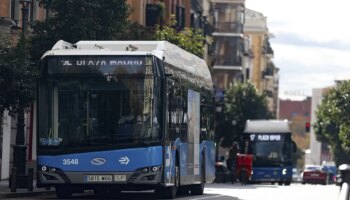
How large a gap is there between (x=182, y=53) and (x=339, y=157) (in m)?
87.2

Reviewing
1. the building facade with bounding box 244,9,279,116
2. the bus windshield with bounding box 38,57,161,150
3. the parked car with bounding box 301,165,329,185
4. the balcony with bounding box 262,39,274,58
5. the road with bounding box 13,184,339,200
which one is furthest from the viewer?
the balcony with bounding box 262,39,274,58

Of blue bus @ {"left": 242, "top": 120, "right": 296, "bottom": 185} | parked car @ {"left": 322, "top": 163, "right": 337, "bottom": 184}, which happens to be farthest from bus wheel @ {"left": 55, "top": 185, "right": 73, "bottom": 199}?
parked car @ {"left": 322, "top": 163, "right": 337, "bottom": 184}

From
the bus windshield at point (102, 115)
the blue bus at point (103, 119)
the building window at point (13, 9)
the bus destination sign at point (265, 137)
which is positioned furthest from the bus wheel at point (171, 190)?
the bus destination sign at point (265, 137)

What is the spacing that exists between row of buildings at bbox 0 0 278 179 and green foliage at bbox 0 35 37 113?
6.57ft

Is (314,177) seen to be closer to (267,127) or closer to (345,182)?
(267,127)

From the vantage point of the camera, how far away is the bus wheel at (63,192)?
3044 cm

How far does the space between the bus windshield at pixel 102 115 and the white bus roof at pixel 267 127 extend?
4085 cm

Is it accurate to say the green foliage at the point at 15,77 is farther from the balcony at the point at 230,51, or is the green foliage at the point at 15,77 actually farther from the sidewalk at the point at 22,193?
the balcony at the point at 230,51

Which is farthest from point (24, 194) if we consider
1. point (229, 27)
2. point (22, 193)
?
point (229, 27)

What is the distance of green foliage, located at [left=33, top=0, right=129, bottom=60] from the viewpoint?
3925cm

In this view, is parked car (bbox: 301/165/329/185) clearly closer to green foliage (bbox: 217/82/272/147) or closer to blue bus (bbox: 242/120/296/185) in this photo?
green foliage (bbox: 217/82/272/147)

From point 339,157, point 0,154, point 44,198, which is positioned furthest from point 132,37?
point 339,157

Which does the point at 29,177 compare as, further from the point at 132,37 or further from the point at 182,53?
the point at 132,37

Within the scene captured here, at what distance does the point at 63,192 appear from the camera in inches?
1221
